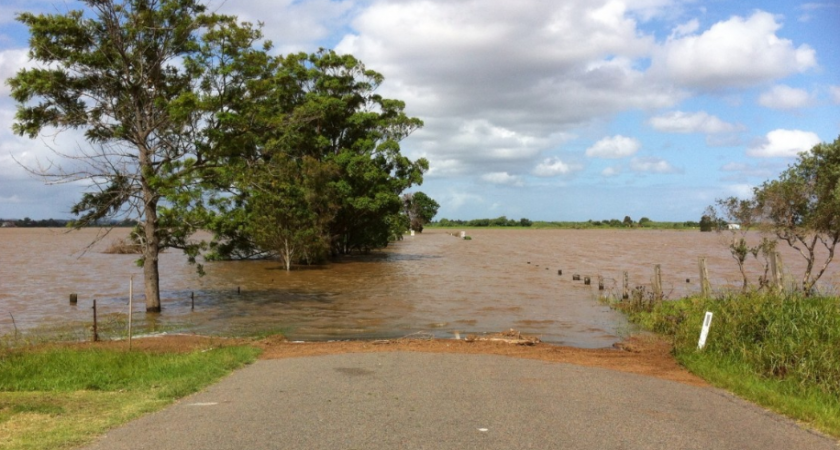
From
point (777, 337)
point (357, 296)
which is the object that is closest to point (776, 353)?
point (777, 337)

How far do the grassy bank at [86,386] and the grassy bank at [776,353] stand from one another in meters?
7.86

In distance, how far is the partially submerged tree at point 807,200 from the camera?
58.4ft

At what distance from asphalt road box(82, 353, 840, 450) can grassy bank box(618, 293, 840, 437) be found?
1.58ft

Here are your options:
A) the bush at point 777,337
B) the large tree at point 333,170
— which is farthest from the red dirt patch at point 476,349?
the large tree at point 333,170

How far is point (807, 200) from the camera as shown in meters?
18.2

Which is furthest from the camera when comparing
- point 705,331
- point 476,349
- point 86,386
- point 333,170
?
point 333,170

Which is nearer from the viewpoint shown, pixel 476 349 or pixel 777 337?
pixel 777 337

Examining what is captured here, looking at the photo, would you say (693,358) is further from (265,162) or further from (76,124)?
(76,124)

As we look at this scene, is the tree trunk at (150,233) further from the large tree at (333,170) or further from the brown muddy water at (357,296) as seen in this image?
the large tree at (333,170)

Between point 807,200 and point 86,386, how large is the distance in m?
Answer: 18.0

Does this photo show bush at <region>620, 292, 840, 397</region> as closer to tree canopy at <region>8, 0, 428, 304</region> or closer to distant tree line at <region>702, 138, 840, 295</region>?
distant tree line at <region>702, 138, 840, 295</region>

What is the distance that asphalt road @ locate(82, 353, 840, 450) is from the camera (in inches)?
266

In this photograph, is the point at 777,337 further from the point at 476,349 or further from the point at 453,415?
the point at 453,415

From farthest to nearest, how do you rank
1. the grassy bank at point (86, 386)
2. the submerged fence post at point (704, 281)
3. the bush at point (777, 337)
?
the submerged fence post at point (704, 281) → the bush at point (777, 337) → the grassy bank at point (86, 386)
